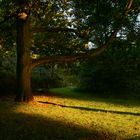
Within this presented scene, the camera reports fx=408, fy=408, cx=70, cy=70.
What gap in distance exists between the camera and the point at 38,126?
12227mm

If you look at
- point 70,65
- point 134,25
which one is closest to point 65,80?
point 70,65

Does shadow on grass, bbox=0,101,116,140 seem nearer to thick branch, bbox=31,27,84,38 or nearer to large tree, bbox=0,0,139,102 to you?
large tree, bbox=0,0,139,102

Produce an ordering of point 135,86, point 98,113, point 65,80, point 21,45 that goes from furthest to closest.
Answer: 1. point 65,80
2. point 135,86
3. point 21,45
4. point 98,113

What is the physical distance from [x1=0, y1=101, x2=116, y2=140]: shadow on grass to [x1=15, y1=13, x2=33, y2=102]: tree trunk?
398cm

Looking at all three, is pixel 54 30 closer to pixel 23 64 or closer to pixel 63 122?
pixel 23 64

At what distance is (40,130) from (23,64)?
713 centimetres

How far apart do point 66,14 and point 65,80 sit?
16.3 m

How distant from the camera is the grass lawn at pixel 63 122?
11.1 meters

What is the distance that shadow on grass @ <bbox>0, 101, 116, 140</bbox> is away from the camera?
1080 cm

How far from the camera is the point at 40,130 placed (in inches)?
457

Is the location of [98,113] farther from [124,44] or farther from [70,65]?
[70,65]

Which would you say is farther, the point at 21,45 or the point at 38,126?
the point at 21,45

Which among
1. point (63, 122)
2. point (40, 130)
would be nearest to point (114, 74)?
point (63, 122)

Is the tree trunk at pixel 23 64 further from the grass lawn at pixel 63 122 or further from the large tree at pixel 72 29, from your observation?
the grass lawn at pixel 63 122
